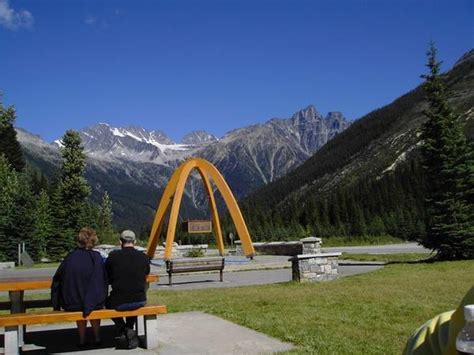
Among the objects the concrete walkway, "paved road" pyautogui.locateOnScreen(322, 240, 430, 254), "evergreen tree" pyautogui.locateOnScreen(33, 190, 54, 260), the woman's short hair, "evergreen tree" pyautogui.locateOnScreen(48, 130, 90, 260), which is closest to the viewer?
the concrete walkway

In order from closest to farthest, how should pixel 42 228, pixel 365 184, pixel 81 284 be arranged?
pixel 81 284, pixel 42 228, pixel 365 184

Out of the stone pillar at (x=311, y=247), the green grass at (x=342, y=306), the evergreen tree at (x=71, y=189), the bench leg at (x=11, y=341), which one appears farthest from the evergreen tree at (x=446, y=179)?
the evergreen tree at (x=71, y=189)

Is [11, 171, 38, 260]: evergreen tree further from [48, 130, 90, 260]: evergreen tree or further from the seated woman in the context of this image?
the seated woman

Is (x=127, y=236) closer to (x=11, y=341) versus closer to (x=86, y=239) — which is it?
(x=86, y=239)

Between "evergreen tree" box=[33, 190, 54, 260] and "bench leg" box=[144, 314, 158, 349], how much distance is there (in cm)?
3411

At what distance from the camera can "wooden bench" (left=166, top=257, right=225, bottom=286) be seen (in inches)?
601

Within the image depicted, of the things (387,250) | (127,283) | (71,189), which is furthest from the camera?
(71,189)

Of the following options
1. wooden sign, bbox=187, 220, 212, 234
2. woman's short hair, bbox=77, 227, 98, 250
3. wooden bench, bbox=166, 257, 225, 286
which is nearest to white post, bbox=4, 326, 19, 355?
woman's short hair, bbox=77, 227, 98, 250

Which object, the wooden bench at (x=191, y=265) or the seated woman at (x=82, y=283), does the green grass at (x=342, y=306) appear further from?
the wooden bench at (x=191, y=265)

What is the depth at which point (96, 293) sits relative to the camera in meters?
6.21

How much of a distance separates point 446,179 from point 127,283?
1608 centimetres

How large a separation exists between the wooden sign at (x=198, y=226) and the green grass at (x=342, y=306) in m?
18.1

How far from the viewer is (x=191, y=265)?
51.1ft

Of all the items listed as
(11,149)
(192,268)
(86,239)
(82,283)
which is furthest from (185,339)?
(11,149)
